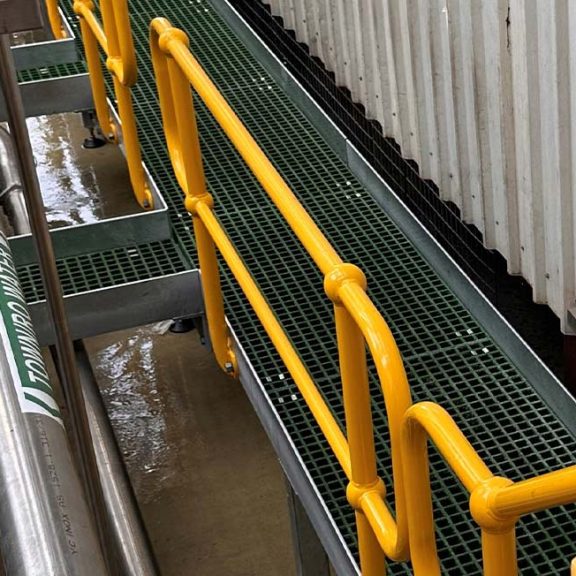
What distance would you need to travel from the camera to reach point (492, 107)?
13.0 ft

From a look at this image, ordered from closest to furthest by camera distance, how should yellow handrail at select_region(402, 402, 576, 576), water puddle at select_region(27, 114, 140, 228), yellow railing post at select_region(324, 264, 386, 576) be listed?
1. yellow handrail at select_region(402, 402, 576, 576)
2. yellow railing post at select_region(324, 264, 386, 576)
3. water puddle at select_region(27, 114, 140, 228)

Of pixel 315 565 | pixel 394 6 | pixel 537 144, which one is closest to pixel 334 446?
pixel 315 565

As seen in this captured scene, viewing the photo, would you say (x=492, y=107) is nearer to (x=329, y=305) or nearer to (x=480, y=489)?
(x=329, y=305)

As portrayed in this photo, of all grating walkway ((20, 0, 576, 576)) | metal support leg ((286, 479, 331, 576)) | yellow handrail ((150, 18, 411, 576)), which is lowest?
metal support leg ((286, 479, 331, 576))

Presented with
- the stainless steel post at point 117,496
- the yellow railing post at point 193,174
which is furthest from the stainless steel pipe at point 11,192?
the yellow railing post at point 193,174

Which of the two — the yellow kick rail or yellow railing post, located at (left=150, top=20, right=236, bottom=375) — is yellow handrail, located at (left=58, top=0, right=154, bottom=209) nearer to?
the yellow kick rail

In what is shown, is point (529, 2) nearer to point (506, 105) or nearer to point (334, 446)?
point (506, 105)

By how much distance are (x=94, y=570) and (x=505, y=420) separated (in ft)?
6.88

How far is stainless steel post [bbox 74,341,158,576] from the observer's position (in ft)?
11.1

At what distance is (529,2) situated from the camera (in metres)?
3.53

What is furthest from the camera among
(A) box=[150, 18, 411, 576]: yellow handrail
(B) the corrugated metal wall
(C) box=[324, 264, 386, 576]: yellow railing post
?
(B) the corrugated metal wall

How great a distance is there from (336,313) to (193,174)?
3.96 feet

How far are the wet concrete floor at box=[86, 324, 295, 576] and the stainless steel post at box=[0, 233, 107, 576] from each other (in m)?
2.62

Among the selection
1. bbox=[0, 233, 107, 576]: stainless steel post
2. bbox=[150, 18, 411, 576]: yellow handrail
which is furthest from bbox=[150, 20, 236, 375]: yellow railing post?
bbox=[0, 233, 107, 576]: stainless steel post
